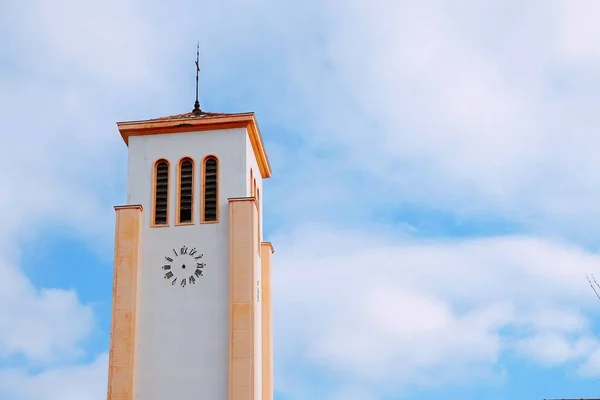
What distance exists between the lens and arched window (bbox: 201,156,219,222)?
30688 mm

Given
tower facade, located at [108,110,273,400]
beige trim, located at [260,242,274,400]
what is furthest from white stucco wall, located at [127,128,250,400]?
beige trim, located at [260,242,274,400]

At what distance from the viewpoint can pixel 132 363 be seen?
28.7 metres

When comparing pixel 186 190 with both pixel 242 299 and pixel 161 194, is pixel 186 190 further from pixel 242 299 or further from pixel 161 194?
pixel 242 299

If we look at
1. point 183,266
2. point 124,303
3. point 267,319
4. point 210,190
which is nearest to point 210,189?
point 210,190

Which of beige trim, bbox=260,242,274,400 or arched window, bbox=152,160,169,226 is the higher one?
arched window, bbox=152,160,169,226

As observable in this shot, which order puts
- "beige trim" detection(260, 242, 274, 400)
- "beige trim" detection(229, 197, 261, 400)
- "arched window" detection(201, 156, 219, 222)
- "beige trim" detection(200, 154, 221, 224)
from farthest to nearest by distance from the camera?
"beige trim" detection(260, 242, 274, 400)
"arched window" detection(201, 156, 219, 222)
"beige trim" detection(200, 154, 221, 224)
"beige trim" detection(229, 197, 261, 400)

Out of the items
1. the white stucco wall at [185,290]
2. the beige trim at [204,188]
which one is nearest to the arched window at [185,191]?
the white stucco wall at [185,290]

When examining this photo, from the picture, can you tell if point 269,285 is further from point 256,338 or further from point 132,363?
point 132,363

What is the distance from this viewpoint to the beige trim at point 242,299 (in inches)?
1108

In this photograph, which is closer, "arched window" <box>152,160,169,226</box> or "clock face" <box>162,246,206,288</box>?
"clock face" <box>162,246,206,288</box>

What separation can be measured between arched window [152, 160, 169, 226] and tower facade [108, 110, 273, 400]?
0.10ft

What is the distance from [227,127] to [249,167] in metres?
1.38

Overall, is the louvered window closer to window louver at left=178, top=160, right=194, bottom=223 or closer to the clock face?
window louver at left=178, top=160, right=194, bottom=223

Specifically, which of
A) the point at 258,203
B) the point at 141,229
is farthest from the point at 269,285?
the point at 141,229
